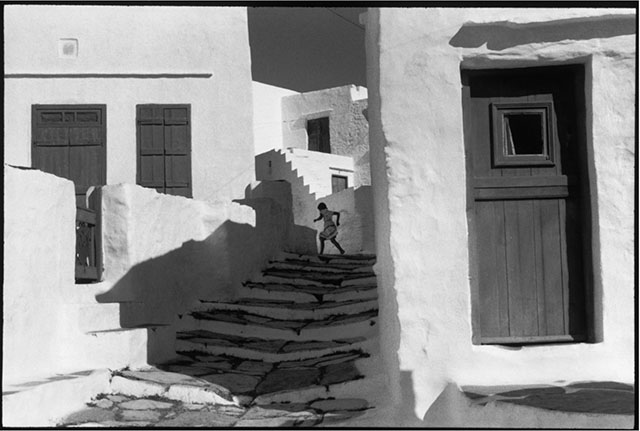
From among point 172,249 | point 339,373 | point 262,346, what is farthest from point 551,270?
point 172,249

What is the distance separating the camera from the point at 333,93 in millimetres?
23891

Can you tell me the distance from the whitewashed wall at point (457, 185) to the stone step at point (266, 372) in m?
1.53

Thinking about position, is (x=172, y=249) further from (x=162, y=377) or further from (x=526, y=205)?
(x=526, y=205)

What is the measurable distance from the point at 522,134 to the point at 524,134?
1 centimetres

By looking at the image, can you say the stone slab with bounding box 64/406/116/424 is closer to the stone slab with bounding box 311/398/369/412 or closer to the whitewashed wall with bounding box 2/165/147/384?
the whitewashed wall with bounding box 2/165/147/384

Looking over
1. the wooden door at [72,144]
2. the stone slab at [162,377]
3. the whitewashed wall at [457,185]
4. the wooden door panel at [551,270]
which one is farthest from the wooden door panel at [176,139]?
the wooden door panel at [551,270]

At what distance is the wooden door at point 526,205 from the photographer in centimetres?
523

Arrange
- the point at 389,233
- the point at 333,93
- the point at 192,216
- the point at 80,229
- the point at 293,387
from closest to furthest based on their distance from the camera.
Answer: the point at 389,233, the point at 293,387, the point at 80,229, the point at 192,216, the point at 333,93

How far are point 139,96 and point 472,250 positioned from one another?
905 centimetres

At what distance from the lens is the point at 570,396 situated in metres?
4.53

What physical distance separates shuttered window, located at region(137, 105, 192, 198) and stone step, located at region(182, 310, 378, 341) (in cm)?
446

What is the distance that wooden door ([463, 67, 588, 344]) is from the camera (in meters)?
5.23

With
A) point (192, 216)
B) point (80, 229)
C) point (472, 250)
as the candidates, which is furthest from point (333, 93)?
point (472, 250)

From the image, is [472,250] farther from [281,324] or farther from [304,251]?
[304,251]
